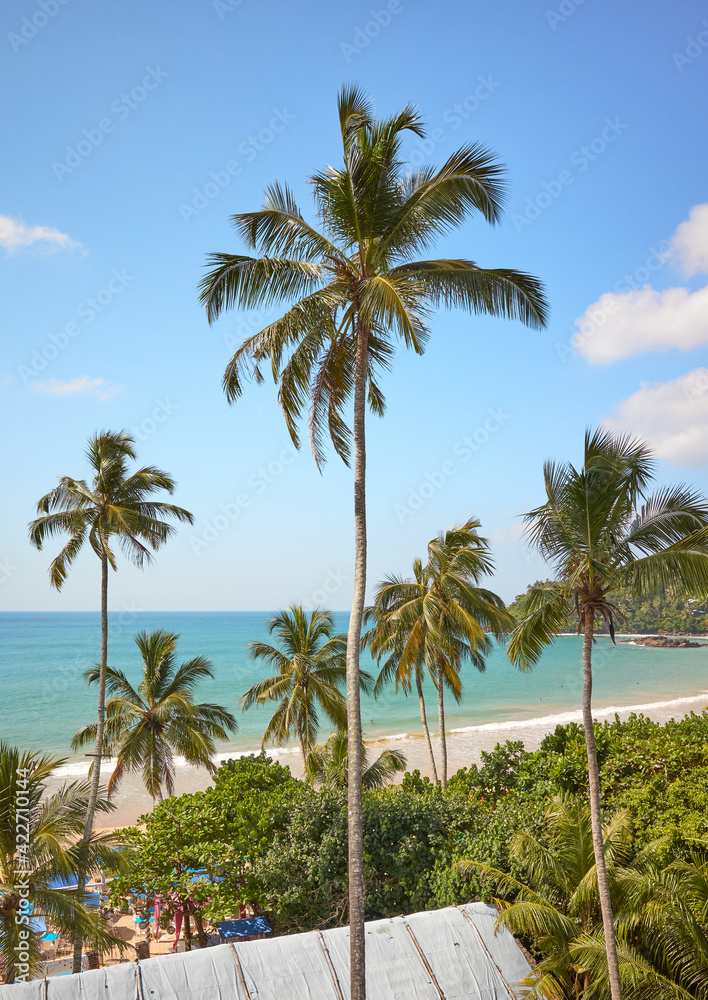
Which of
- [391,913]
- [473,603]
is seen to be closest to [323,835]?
[391,913]

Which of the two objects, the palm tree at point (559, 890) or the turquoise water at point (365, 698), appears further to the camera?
the turquoise water at point (365, 698)

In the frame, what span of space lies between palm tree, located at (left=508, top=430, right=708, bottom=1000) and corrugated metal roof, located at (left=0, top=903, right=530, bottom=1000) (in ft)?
7.78

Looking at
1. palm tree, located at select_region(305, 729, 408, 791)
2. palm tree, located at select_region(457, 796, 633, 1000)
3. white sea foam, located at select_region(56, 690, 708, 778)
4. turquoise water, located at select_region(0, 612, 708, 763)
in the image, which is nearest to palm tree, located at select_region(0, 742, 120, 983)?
palm tree, located at select_region(457, 796, 633, 1000)

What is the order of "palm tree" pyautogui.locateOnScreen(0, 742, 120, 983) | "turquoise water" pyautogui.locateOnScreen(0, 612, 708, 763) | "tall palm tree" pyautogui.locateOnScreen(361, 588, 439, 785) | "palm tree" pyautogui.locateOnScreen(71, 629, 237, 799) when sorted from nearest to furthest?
"palm tree" pyautogui.locateOnScreen(0, 742, 120, 983)
"palm tree" pyautogui.locateOnScreen(71, 629, 237, 799)
"tall palm tree" pyautogui.locateOnScreen(361, 588, 439, 785)
"turquoise water" pyautogui.locateOnScreen(0, 612, 708, 763)

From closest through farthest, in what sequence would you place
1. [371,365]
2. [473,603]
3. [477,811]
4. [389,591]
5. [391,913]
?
[371,365] → [391,913] → [477,811] → [473,603] → [389,591]

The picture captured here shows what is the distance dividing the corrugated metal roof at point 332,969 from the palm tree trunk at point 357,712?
1437 mm

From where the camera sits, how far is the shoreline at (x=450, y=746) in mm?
31188

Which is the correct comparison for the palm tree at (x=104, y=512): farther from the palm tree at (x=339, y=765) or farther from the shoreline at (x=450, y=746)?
the shoreline at (x=450, y=746)

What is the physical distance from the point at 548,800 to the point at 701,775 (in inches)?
109

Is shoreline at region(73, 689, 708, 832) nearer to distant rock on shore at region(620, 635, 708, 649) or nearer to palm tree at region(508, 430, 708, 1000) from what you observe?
palm tree at region(508, 430, 708, 1000)

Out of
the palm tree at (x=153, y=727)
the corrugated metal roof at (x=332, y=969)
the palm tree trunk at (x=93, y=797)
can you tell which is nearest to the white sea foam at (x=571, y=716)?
the palm tree at (x=153, y=727)

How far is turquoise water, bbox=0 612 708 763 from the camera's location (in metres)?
49.7

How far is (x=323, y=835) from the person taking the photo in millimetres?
12281

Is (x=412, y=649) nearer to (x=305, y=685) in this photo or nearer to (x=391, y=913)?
(x=305, y=685)
